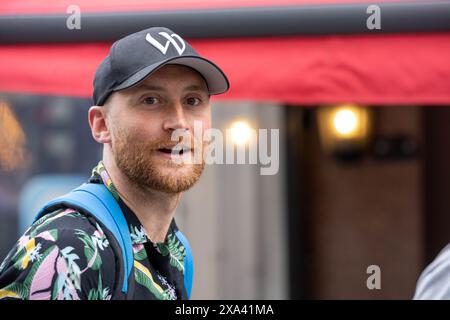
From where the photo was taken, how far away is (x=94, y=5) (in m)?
3.23

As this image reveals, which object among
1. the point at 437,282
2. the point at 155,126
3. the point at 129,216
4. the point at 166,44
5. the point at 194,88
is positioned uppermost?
the point at 166,44

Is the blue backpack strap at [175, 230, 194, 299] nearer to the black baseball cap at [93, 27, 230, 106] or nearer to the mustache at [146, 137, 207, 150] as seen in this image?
the mustache at [146, 137, 207, 150]

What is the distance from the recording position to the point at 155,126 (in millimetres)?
2277

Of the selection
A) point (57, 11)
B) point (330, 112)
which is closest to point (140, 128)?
point (57, 11)

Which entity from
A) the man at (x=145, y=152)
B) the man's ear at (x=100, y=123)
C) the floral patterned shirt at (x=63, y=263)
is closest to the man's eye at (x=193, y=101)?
the man at (x=145, y=152)

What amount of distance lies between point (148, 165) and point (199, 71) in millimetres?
365

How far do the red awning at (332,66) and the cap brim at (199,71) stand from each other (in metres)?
0.65

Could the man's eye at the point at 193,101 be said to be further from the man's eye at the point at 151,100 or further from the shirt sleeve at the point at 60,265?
the shirt sleeve at the point at 60,265

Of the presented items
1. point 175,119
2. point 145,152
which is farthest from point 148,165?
point 175,119

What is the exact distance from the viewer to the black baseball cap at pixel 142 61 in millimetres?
2275

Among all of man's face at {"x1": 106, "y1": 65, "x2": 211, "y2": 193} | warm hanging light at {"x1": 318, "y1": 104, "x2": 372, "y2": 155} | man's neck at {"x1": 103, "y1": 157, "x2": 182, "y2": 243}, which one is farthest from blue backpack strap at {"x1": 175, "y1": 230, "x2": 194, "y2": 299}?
warm hanging light at {"x1": 318, "y1": 104, "x2": 372, "y2": 155}

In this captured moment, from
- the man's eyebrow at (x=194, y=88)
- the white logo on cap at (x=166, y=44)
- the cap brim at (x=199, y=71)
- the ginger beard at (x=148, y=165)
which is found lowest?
the ginger beard at (x=148, y=165)

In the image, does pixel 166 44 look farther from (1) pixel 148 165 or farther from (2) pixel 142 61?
(1) pixel 148 165

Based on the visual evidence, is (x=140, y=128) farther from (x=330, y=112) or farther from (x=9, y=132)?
(x=330, y=112)
